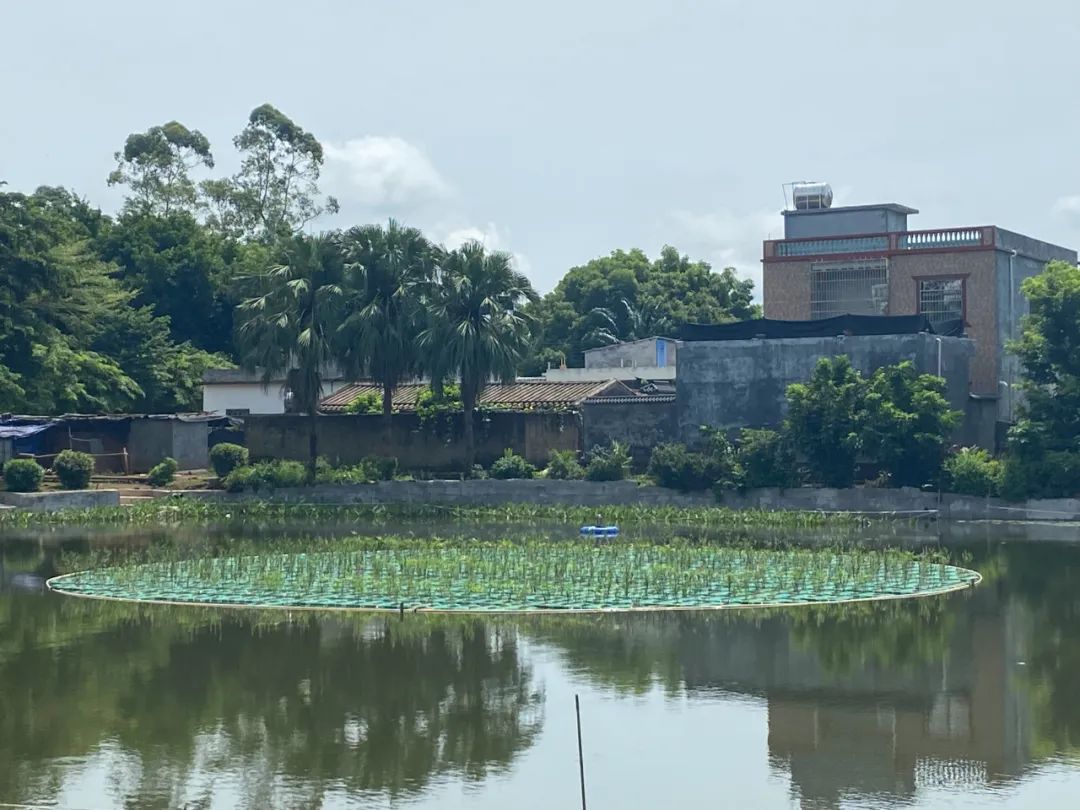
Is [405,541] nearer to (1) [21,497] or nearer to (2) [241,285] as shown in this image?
(1) [21,497]

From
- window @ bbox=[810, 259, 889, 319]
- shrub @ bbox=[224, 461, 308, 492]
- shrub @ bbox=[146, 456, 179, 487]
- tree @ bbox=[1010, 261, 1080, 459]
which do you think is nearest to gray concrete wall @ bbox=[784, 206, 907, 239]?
window @ bbox=[810, 259, 889, 319]

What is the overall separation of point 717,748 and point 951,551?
18295mm

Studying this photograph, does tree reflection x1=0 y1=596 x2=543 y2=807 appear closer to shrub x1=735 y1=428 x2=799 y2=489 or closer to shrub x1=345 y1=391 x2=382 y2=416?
shrub x1=735 y1=428 x2=799 y2=489

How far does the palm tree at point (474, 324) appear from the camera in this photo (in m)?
46.8

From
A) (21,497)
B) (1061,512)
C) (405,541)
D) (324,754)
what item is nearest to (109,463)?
(21,497)

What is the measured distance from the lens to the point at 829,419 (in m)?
43.4

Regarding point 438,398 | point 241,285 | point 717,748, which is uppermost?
point 241,285

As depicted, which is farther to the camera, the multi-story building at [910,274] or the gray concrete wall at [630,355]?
the gray concrete wall at [630,355]

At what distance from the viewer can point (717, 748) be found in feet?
53.6

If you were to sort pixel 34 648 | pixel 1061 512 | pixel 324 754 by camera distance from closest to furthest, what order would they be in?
1. pixel 324 754
2. pixel 34 648
3. pixel 1061 512

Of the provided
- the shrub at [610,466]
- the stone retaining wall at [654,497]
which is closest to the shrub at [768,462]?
the stone retaining wall at [654,497]

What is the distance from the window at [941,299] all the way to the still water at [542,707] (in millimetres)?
26308

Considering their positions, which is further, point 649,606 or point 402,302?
point 402,302

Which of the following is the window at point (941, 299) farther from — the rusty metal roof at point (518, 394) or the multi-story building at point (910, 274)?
the rusty metal roof at point (518, 394)
